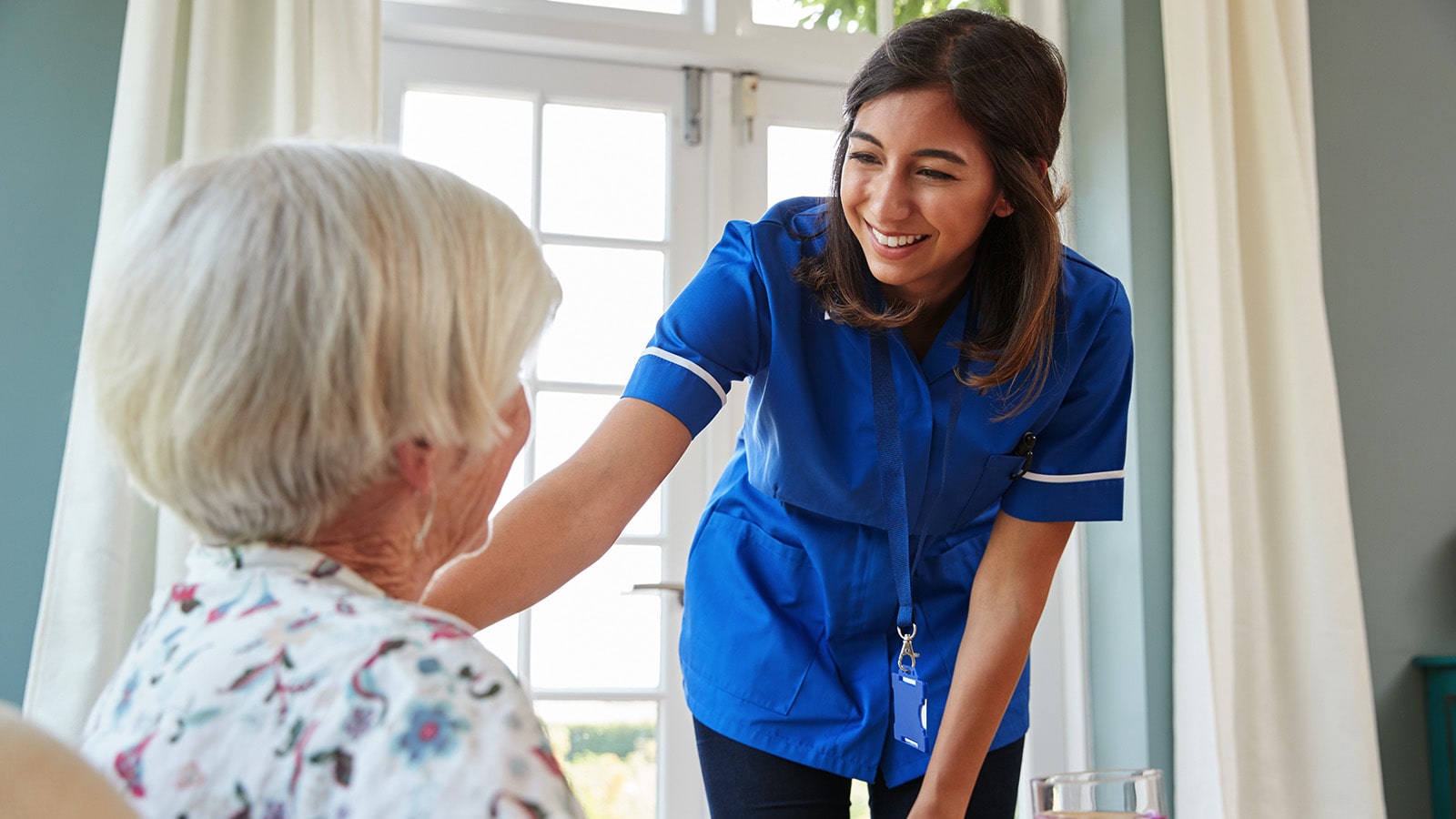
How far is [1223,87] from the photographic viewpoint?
112 inches

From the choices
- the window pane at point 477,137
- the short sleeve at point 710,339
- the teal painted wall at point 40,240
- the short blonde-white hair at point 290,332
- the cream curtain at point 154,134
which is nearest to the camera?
the short blonde-white hair at point 290,332

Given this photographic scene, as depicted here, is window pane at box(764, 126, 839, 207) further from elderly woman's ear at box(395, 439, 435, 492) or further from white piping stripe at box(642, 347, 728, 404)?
elderly woman's ear at box(395, 439, 435, 492)

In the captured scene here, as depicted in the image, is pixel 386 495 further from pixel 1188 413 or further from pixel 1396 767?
pixel 1396 767

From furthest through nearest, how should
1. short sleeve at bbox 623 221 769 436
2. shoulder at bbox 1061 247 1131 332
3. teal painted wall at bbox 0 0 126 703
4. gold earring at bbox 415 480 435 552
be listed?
teal painted wall at bbox 0 0 126 703, shoulder at bbox 1061 247 1131 332, short sleeve at bbox 623 221 769 436, gold earring at bbox 415 480 435 552

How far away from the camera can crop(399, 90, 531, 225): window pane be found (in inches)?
111

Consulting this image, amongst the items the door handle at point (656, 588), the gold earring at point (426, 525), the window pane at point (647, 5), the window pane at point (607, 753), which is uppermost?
the window pane at point (647, 5)

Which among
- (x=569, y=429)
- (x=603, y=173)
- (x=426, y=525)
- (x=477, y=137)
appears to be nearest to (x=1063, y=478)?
(x=426, y=525)

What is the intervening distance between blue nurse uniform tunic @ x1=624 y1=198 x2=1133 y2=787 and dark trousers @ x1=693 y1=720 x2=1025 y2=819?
0.06 feet

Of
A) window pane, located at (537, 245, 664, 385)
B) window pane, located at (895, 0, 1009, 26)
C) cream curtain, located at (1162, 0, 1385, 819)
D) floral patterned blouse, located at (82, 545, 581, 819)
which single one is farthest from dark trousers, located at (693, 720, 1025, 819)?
window pane, located at (895, 0, 1009, 26)

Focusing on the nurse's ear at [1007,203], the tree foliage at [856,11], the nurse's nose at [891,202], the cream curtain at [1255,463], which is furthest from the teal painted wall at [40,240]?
the cream curtain at [1255,463]

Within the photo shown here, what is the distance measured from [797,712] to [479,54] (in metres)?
1.86

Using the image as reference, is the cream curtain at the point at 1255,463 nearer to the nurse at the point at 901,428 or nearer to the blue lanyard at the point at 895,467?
the nurse at the point at 901,428

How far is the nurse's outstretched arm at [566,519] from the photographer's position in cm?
123

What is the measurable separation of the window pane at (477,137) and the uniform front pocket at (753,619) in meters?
1.39
